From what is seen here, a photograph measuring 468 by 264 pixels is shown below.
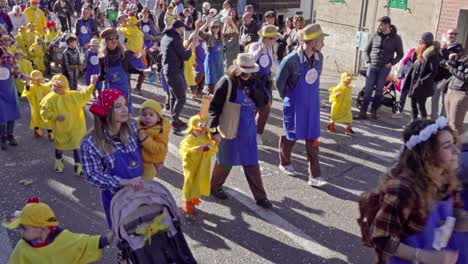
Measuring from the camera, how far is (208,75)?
30.9 ft

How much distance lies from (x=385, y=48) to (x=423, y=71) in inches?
32.3

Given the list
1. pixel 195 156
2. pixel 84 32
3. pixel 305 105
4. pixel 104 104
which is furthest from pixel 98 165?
pixel 84 32

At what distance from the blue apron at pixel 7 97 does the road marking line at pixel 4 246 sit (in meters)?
2.41

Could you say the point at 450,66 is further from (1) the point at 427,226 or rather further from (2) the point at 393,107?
(1) the point at 427,226

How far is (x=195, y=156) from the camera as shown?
5.00 meters

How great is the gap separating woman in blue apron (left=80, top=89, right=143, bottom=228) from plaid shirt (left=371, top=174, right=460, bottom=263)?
A: 1730 mm

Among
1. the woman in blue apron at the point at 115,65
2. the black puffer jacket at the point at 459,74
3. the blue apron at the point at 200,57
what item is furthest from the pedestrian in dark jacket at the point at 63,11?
the black puffer jacket at the point at 459,74

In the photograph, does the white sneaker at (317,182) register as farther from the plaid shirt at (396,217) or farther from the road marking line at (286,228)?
the plaid shirt at (396,217)

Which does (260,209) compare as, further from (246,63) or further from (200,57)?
(200,57)

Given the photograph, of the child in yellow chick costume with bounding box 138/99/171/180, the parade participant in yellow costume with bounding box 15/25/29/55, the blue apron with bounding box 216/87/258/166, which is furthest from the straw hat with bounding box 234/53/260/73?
the parade participant in yellow costume with bounding box 15/25/29/55

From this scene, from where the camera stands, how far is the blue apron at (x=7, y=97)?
6.66 m

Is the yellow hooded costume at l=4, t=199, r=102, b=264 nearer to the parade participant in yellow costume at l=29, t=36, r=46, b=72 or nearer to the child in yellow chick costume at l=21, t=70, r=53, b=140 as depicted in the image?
the child in yellow chick costume at l=21, t=70, r=53, b=140

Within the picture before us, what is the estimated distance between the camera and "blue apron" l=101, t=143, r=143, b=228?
355cm

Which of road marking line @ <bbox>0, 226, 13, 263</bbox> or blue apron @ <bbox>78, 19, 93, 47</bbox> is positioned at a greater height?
blue apron @ <bbox>78, 19, 93, 47</bbox>
